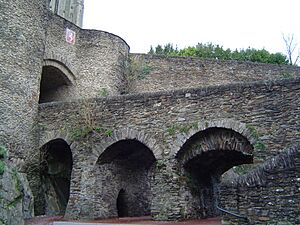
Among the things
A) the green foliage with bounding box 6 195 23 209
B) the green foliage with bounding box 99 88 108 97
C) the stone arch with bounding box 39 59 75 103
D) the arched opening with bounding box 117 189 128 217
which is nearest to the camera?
the green foliage with bounding box 6 195 23 209

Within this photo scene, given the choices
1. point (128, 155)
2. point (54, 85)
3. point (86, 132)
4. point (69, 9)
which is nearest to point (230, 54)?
point (54, 85)

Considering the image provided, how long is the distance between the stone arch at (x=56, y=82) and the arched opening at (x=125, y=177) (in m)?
4.37

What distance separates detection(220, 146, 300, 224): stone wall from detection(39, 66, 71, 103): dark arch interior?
1018 cm

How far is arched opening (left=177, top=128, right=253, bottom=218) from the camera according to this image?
31.6ft

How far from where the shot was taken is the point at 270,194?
20.1ft

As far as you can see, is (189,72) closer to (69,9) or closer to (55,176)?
(55,176)

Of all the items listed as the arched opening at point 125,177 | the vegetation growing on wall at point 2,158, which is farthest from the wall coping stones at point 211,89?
the vegetation growing on wall at point 2,158

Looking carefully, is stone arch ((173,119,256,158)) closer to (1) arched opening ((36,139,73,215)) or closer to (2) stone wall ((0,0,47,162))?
(1) arched opening ((36,139,73,215))

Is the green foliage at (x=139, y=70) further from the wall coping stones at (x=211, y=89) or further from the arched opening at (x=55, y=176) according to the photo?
the wall coping stones at (x=211, y=89)

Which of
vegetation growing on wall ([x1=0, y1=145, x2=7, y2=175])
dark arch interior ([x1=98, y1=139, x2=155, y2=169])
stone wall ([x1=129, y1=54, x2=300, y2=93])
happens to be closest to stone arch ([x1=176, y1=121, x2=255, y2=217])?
dark arch interior ([x1=98, y1=139, x2=155, y2=169])

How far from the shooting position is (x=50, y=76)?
614 inches

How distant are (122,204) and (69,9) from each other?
25552 millimetres

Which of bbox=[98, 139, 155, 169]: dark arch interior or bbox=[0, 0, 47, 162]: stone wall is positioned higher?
bbox=[0, 0, 47, 162]: stone wall

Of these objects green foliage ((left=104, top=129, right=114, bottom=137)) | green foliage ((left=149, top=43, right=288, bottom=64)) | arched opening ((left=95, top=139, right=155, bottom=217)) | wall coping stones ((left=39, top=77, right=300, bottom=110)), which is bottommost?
arched opening ((left=95, top=139, right=155, bottom=217))
